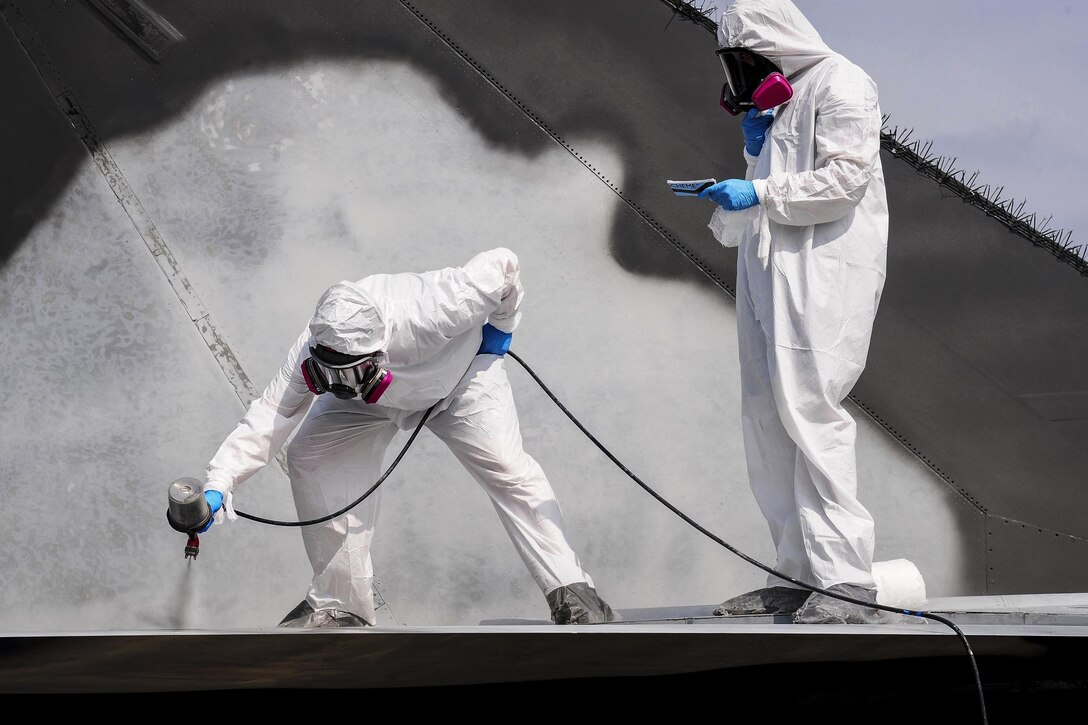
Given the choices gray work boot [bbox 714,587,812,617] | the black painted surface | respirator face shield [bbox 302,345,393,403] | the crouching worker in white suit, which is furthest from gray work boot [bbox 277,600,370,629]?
gray work boot [bbox 714,587,812,617]

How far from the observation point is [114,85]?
3.93m

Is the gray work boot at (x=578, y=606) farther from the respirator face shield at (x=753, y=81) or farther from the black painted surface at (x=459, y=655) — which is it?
the respirator face shield at (x=753, y=81)

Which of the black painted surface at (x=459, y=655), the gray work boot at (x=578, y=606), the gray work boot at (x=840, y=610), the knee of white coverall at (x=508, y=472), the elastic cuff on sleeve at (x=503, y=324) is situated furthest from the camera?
the elastic cuff on sleeve at (x=503, y=324)

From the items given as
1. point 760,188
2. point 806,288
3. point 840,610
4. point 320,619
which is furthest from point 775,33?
point 320,619

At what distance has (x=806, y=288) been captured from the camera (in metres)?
2.54

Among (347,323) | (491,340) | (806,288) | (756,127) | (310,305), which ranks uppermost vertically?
(756,127)

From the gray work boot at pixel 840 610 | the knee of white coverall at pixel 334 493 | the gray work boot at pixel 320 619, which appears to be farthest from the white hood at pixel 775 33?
the gray work boot at pixel 320 619

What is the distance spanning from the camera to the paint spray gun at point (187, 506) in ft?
7.70

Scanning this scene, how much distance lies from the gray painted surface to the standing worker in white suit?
1.22 metres

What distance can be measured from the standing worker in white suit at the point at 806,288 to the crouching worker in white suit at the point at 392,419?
62cm

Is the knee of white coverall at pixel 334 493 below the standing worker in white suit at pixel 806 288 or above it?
below

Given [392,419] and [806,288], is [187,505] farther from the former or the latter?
[806,288]

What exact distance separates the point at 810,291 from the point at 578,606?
1.05 metres

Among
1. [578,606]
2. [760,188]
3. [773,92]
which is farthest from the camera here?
[578,606]
